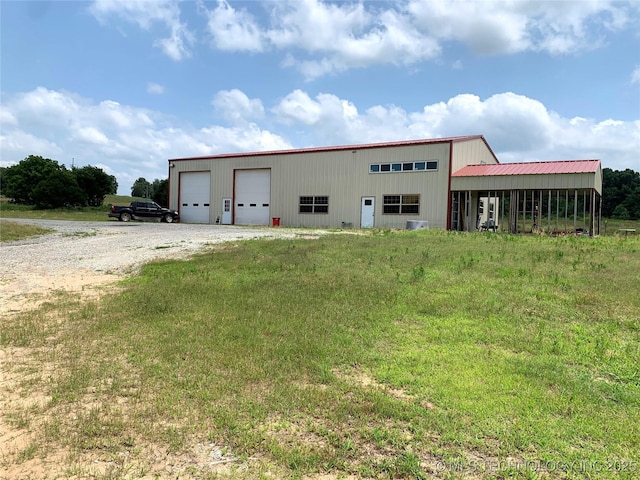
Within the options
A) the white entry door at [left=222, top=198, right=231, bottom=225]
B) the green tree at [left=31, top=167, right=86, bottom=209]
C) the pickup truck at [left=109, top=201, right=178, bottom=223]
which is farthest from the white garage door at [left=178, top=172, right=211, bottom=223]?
the green tree at [left=31, top=167, right=86, bottom=209]

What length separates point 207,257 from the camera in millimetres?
11219

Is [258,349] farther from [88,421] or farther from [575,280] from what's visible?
[575,280]

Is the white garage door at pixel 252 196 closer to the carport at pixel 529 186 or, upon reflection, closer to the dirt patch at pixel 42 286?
the carport at pixel 529 186

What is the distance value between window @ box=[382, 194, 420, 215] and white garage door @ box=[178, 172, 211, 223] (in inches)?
541

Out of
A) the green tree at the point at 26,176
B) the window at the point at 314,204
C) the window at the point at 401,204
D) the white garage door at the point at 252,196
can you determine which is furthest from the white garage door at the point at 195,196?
the green tree at the point at 26,176

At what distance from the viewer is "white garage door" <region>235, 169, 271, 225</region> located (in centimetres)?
2928

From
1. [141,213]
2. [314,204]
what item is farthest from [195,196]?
[314,204]

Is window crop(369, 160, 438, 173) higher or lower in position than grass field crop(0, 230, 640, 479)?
higher

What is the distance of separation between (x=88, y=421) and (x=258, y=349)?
1.86 m

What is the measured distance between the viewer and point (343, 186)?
85.9 ft

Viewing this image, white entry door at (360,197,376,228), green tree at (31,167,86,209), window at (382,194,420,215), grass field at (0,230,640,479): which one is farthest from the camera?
green tree at (31,167,86,209)

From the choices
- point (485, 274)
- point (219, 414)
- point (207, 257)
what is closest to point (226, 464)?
point (219, 414)

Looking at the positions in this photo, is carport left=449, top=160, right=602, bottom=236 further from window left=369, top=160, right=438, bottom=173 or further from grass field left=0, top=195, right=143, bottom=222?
grass field left=0, top=195, right=143, bottom=222

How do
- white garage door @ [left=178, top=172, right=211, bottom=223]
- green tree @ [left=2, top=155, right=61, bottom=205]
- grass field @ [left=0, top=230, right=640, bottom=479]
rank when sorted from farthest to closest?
1. green tree @ [left=2, top=155, right=61, bottom=205]
2. white garage door @ [left=178, top=172, right=211, bottom=223]
3. grass field @ [left=0, top=230, right=640, bottom=479]
